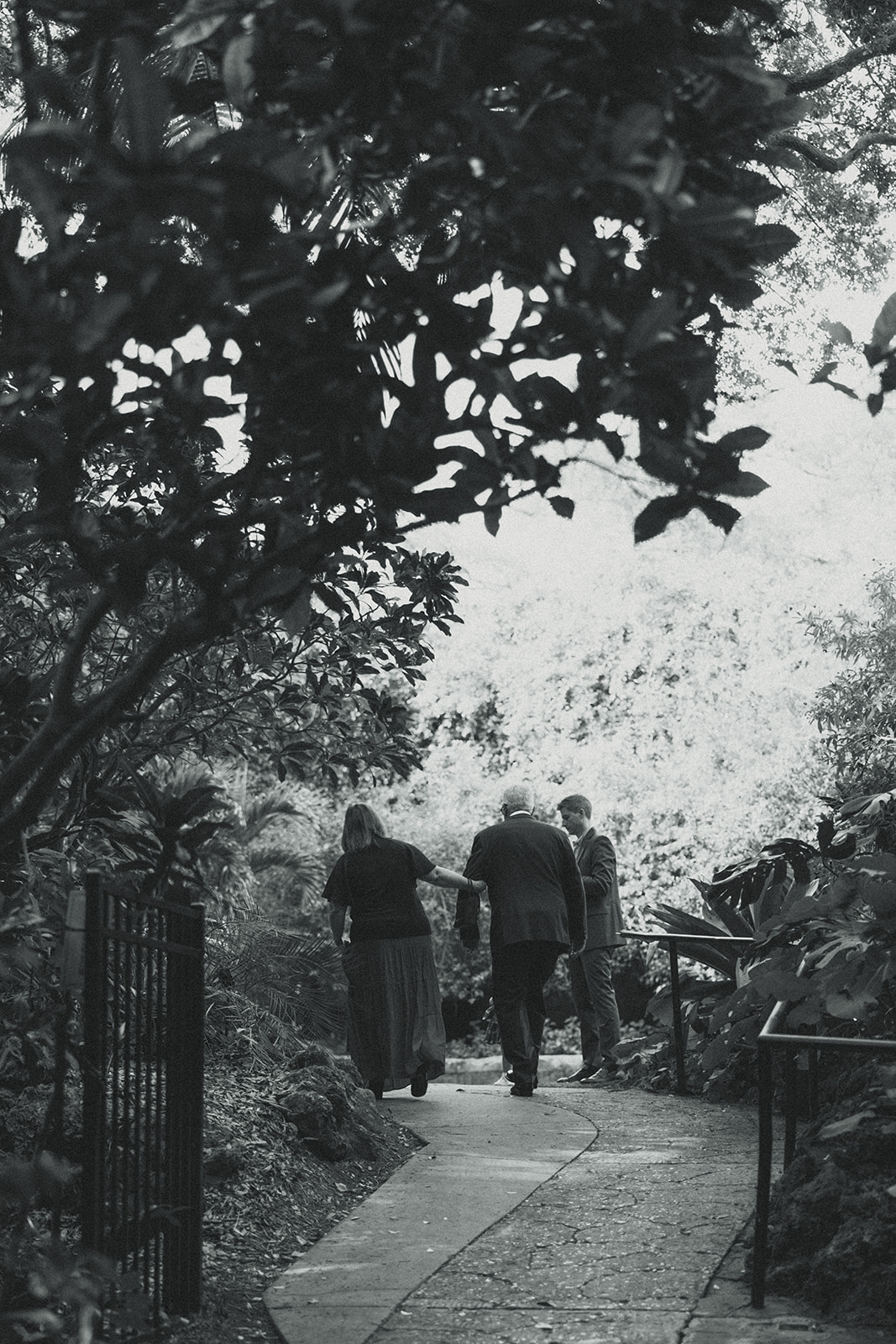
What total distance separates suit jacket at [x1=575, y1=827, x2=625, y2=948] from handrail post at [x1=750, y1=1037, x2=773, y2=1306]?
5543mm

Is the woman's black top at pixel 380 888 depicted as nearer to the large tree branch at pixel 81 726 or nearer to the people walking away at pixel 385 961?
the people walking away at pixel 385 961

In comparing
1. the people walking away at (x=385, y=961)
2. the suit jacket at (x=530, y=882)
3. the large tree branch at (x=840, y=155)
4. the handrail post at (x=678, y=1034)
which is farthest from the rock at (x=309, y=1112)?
the large tree branch at (x=840, y=155)

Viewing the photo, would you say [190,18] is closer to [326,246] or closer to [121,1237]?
[326,246]

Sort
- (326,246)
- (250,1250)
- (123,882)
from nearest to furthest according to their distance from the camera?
(326,246), (123,882), (250,1250)

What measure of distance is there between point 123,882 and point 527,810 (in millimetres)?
5406

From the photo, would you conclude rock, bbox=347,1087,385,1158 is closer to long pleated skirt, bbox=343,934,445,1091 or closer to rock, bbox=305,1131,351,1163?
rock, bbox=305,1131,351,1163

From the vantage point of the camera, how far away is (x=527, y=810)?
955 cm

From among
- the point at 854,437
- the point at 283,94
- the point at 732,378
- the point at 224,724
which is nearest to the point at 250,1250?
the point at 224,724

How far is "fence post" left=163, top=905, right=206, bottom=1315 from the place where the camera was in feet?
14.7

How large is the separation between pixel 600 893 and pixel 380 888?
1807mm

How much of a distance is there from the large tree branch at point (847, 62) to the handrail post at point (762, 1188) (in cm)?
769

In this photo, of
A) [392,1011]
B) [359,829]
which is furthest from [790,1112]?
[359,829]

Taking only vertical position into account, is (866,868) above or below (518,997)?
above

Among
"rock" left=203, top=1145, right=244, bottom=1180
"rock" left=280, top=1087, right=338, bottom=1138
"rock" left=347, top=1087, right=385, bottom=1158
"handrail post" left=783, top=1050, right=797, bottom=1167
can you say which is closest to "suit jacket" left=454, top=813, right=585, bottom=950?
"rock" left=347, top=1087, right=385, bottom=1158
